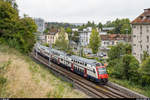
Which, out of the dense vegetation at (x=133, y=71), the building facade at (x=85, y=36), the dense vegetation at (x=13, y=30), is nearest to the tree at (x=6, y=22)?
the dense vegetation at (x=13, y=30)

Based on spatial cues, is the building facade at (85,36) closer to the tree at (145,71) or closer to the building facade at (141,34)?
the building facade at (141,34)

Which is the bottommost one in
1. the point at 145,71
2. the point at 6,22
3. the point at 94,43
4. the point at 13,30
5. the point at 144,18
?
the point at 145,71

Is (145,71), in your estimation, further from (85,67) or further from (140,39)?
(140,39)

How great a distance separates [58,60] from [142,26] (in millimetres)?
18721

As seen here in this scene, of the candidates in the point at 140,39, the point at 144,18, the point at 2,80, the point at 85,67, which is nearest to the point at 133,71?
the point at 85,67

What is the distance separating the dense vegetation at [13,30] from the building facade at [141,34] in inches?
850

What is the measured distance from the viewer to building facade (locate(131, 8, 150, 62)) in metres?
34.7

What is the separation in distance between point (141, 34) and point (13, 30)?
24967 mm

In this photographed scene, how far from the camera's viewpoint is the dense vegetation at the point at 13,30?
101 feet

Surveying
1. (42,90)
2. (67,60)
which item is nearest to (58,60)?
(67,60)

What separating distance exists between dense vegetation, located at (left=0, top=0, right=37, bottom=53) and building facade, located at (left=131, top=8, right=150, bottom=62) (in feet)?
70.8

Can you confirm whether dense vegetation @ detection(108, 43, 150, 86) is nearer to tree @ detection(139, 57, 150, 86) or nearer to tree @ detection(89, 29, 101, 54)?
tree @ detection(139, 57, 150, 86)

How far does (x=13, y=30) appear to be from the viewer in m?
31.4

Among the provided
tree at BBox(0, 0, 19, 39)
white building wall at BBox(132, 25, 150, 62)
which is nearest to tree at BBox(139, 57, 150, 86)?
white building wall at BBox(132, 25, 150, 62)
